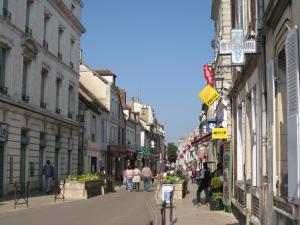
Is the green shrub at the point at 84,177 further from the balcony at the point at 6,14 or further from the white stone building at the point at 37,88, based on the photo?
the balcony at the point at 6,14

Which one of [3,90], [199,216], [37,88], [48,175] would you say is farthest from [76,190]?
[199,216]

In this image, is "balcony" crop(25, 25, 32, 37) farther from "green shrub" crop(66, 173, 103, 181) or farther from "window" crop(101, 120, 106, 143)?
"window" crop(101, 120, 106, 143)

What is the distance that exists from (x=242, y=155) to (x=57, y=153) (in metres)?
19.6

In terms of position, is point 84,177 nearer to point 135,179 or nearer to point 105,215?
point 135,179

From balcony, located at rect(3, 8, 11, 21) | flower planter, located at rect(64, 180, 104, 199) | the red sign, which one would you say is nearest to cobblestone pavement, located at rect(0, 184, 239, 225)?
flower planter, located at rect(64, 180, 104, 199)

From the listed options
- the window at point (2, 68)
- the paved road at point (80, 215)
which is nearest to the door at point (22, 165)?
the window at point (2, 68)

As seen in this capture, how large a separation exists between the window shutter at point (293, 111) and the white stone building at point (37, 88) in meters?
17.0

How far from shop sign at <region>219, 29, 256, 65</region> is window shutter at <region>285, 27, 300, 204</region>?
9.91 ft

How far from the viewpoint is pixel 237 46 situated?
11172 millimetres

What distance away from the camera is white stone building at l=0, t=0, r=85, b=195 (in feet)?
78.2

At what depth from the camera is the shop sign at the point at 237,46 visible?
10.9m

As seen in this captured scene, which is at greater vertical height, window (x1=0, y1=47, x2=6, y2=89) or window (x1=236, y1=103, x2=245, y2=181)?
window (x1=0, y1=47, x2=6, y2=89)

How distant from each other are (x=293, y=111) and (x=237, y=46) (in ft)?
12.7

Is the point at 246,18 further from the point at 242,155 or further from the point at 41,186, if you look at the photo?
the point at 41,186
